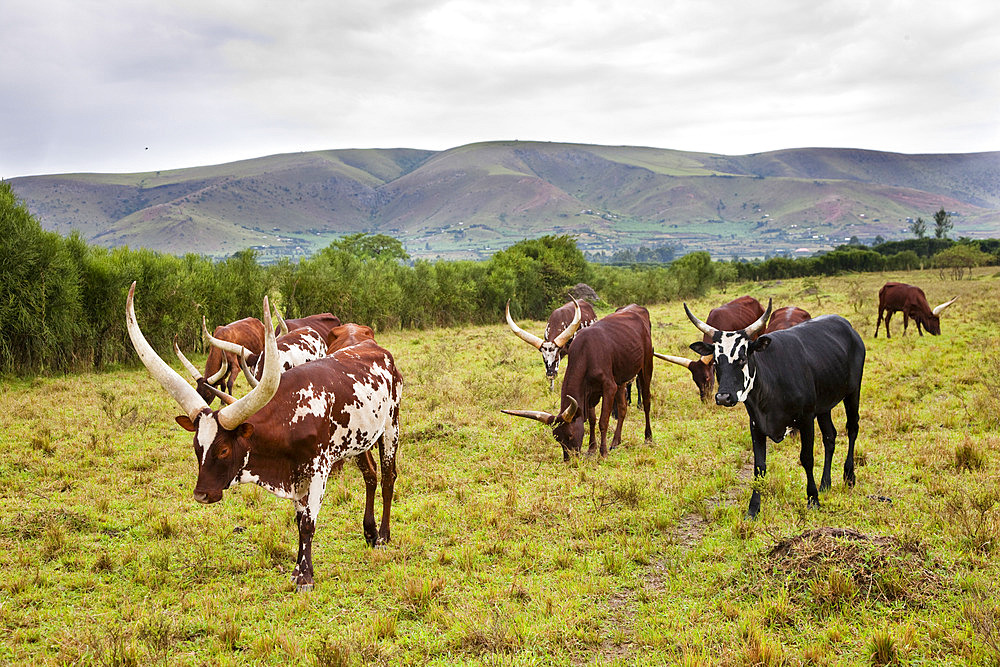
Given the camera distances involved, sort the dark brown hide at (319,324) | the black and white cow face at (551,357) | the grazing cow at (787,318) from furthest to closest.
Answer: the black and white cow face at (551,357) → the dark brown hide at (319,324) → the grazing cow at (787,318)

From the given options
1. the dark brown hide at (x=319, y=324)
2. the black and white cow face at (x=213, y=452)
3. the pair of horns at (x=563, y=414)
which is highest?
the dark brown hide at (x=319, y=324)

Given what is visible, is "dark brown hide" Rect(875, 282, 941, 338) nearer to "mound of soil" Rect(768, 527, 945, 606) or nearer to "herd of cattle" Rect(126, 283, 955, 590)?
"herd of cattle" Rect(126, 283, 955, 590)

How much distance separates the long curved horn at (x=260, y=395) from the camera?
14.4 feet

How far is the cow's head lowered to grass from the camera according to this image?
6.23 meters

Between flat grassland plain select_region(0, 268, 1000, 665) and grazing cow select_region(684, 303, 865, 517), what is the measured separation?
20.1 inches

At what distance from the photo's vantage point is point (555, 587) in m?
5.07

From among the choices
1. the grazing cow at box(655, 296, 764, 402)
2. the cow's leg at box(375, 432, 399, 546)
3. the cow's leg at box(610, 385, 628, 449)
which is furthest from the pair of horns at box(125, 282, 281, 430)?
the grazing cow at box(655, 296, 764, 402)

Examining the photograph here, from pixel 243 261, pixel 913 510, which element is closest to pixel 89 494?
pixel 913 510

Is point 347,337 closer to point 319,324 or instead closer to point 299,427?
point 319,324

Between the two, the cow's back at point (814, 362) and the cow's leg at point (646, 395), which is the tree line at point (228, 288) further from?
the cow's back at point (814, 362)

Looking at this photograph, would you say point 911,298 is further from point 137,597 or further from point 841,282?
point 841,282

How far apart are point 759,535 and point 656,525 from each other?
1009mm

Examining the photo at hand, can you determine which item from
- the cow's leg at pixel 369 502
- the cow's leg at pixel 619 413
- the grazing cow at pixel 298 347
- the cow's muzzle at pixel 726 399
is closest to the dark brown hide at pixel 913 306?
the cow's leg at pixel 619 413

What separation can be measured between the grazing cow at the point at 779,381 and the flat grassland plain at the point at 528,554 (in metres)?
0.51
